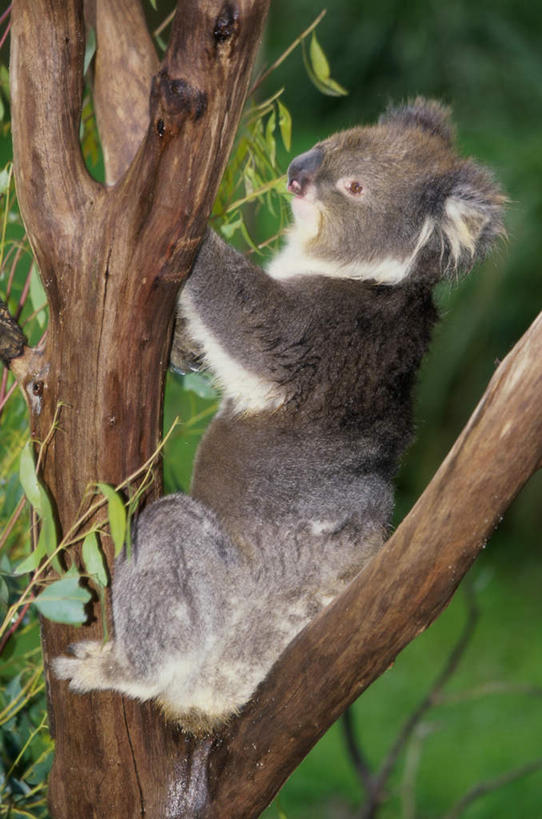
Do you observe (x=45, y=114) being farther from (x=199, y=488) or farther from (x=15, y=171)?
(x=199, y=488)

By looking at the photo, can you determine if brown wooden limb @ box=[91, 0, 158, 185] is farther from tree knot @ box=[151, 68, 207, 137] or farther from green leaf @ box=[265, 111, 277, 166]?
tree knot @ box=[151, 68, 207, 137]

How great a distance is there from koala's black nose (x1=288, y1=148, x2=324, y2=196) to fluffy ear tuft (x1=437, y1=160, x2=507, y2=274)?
0.28 metres

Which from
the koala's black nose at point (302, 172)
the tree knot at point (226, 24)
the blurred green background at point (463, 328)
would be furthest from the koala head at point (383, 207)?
the blurred green background at point (463, 328)

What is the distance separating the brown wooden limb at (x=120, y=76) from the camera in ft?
6.17

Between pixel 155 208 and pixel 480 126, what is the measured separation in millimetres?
4406

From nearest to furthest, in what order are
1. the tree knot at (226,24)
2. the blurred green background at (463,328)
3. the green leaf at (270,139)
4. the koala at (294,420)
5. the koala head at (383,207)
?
the tree knot at (226,24), the koala at (294,420), the koala head at (383,207), the green leaf at (270,139), the blurred green background at (463,328)

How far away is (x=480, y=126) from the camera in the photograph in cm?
546

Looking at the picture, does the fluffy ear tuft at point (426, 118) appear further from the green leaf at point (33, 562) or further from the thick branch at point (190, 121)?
the green leaf at point (33, 562)

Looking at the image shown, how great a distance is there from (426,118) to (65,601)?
134cm

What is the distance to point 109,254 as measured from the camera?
4.97 feet

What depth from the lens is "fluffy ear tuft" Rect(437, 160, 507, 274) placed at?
1.91m

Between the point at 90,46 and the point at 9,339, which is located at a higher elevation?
the point at 90,46

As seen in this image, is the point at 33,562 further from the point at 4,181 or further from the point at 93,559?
the point at 4,181

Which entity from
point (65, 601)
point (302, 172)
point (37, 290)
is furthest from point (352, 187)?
point (65, 601)
